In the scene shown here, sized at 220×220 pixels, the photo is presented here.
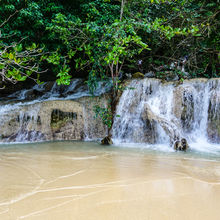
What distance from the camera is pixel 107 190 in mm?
2182

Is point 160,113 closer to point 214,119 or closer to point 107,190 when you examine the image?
point 214,119

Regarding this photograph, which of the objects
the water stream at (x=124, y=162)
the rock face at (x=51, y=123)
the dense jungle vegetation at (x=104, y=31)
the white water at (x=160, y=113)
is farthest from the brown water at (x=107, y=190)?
the dense jungle vegetation at (x=104, y=31)

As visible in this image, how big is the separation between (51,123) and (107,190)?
4401 mm

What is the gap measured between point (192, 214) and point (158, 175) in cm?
104

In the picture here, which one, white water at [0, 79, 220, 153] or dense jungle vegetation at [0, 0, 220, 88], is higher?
dense jungle vegetation at [0, 0, 220, 88]

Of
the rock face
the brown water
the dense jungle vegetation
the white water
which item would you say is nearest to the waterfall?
the white water

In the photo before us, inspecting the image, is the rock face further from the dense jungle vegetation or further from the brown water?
the brown water

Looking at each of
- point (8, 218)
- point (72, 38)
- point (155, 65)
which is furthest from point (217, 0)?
point (8, 218)

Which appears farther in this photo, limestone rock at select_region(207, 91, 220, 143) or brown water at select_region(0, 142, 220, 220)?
limestone rock at select_region(207, 91, 220, 143)

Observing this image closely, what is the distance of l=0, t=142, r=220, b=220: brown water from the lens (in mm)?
1719

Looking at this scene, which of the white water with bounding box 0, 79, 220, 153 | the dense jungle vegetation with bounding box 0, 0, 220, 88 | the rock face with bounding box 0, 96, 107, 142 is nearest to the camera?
the white water with bounding box 0, 79, 220, 153

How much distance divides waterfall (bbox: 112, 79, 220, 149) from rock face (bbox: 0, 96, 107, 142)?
889 mm

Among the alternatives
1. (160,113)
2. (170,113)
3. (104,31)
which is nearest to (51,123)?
(104,31)

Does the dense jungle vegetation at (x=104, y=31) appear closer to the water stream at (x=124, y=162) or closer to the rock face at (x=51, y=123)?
the rock face at (x=51, y=123)
